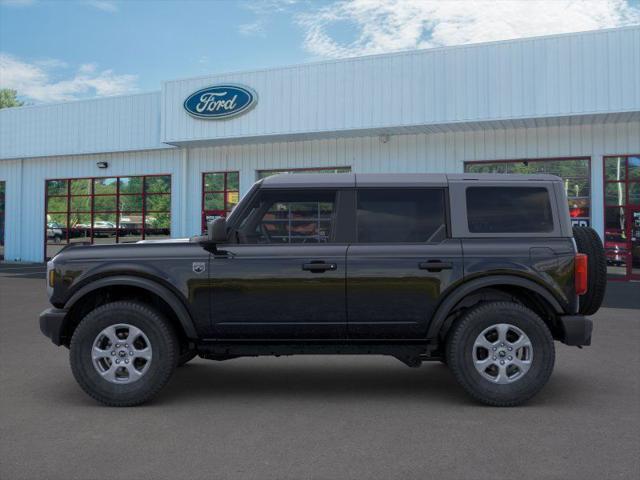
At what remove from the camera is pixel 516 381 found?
5062 mm

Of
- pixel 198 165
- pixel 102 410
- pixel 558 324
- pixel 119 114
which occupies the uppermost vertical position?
pixel 119 114

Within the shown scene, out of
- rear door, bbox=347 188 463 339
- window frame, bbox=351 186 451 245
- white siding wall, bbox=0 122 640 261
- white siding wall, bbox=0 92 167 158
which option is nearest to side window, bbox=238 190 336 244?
window frame, bbox=351 186 451 245

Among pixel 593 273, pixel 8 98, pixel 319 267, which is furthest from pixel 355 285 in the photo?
pixel 8 98

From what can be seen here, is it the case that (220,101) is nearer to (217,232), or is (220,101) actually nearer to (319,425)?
(217,232)

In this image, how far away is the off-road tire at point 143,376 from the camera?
16.6 ft

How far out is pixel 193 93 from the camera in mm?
20875

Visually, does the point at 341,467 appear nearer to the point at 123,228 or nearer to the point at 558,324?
the point at 558,324

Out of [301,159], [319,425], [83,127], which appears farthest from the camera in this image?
[83,127]

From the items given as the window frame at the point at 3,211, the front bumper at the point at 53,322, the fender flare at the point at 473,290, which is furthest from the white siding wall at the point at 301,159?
the front bumper at the point at 53,322

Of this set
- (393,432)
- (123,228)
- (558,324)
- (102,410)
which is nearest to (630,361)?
(558,324)

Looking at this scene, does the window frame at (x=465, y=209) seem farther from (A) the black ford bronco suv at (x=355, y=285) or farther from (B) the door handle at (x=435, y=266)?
(B) the door handle at (x=435, y=266)

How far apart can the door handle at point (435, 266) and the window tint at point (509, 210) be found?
0.39m

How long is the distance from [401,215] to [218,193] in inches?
691

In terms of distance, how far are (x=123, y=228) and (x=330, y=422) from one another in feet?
70.5
